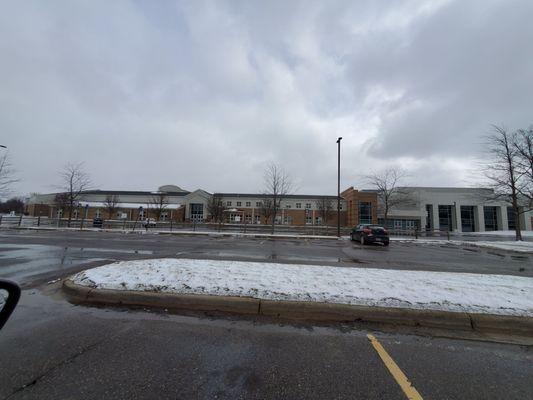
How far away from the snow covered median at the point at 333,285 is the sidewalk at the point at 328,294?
18 mm

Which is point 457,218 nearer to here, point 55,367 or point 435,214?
point 435,214

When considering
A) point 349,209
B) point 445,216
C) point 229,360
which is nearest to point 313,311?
point 229,360

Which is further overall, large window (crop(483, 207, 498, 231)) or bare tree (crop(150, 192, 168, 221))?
bare tree (crop(150, 192, 168, 221))

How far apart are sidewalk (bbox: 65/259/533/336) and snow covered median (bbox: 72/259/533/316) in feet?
0.06

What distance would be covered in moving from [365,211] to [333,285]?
55.7 m

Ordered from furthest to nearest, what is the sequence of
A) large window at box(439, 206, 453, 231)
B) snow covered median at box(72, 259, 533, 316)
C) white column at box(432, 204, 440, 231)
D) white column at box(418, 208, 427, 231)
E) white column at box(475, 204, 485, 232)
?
large window at box(439, 206, 453, 231) → white column at box(432, 204, 440, 231) → white column at box(418, 208, 427, 231) → white column at box(475, 204, 485, 232) → snow covered median at box(72, 259, 533, 316)

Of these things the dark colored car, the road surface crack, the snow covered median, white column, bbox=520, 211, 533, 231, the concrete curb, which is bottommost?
the road surface crack

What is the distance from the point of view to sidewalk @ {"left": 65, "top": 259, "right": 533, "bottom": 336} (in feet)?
14.5

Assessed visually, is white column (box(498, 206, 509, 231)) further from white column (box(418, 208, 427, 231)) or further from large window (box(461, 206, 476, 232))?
white column (box(418, 208, 427, 231))

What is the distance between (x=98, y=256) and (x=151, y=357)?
8.75m

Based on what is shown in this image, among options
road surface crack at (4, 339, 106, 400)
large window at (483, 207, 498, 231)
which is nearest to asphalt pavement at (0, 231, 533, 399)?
road surface crack at (4, 339, 106, 400)

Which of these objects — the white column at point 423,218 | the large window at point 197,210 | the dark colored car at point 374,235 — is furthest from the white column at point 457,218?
the large window at point 197,210

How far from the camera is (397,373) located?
2904 mm

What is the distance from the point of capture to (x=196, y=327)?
407 cm
